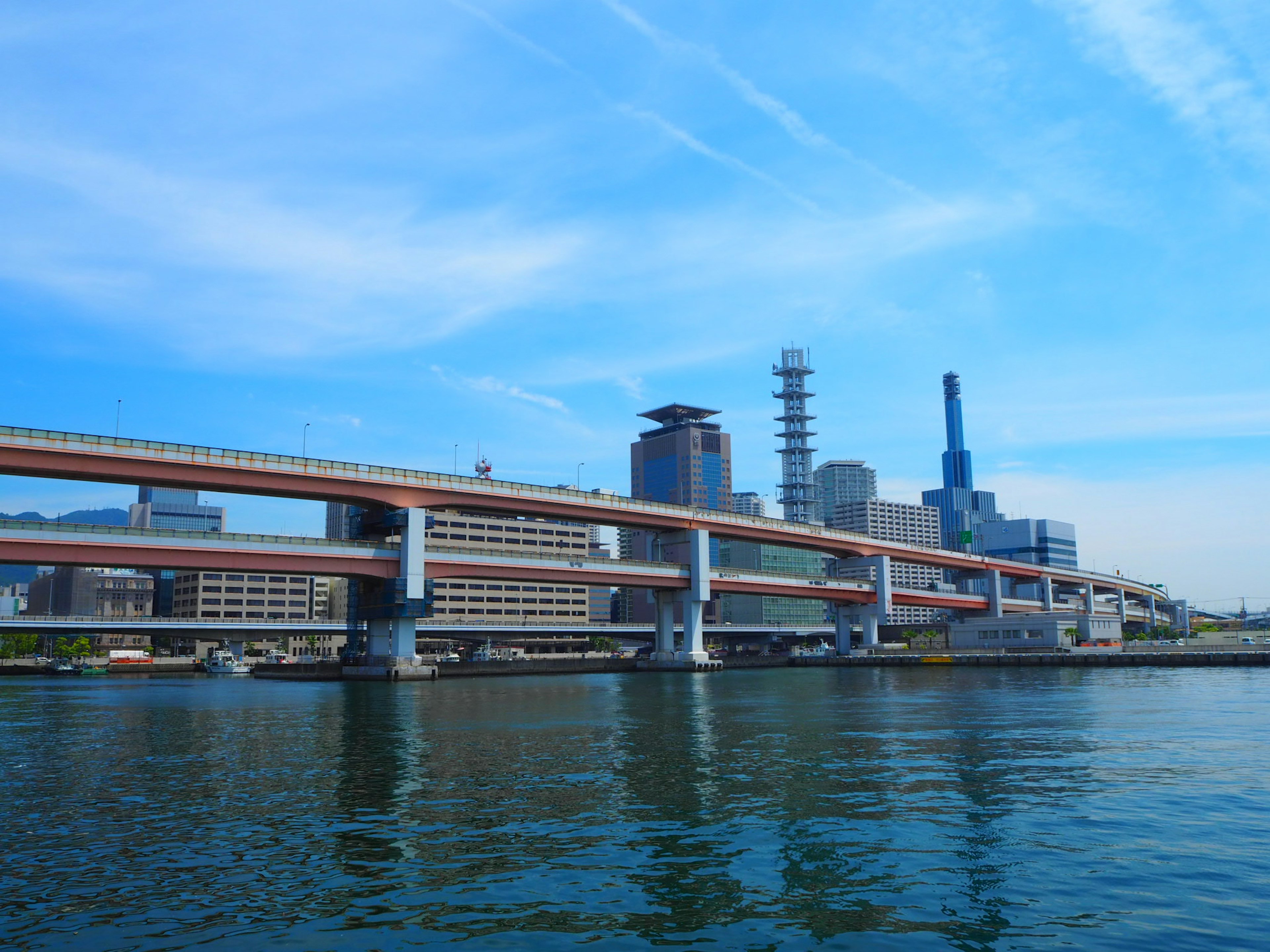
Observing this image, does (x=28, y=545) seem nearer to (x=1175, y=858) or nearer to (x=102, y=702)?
(x=102, y=702)

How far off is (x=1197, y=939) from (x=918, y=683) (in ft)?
261

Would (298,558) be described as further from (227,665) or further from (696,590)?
(227,665)

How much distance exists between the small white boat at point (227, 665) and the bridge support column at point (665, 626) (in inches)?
2672

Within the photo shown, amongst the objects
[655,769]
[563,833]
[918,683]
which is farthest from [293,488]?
[563,833]

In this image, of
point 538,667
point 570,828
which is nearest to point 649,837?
point 570,828

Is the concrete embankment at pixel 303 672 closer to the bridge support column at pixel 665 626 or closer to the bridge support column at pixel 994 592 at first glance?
the bridge support column at pixel 665 626

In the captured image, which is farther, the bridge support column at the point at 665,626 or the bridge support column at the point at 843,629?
the bridge support column at the point at 843,629

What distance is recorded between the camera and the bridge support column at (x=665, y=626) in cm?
13750

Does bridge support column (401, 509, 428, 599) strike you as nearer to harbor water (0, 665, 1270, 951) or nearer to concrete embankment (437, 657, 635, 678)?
concrete embankment (437, 657, 635, 678)

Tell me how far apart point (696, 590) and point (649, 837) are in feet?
362

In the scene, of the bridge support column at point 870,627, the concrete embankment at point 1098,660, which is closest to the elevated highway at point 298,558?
the concrete embankment at point 1098,660

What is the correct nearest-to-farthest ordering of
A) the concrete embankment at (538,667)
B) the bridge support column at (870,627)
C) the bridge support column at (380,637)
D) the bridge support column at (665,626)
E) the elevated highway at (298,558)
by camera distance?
the elevated highway at (298,558), the bridge support column at (380,637), the concrete embankment at (538,667), the bridge support column at (665,626), the bridge support column at (870,627)

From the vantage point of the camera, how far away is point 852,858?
20.1 meters

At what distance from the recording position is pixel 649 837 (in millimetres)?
22469
